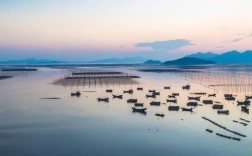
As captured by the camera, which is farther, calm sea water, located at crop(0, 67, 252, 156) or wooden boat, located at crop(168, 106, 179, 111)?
wooden boat, located at crop(168, 106, 179, 111)

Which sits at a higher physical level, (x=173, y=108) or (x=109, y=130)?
(x=173, y=108)

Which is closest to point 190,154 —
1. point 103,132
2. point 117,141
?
point 117,141

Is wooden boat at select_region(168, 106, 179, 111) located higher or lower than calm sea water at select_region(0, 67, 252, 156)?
higher

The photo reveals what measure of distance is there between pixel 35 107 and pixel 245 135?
2508 centimetres

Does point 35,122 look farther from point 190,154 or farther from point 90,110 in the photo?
point 190,154

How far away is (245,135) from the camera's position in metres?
24.5

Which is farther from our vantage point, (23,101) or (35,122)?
(23,101)

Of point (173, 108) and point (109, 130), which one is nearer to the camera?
point (109, 130)

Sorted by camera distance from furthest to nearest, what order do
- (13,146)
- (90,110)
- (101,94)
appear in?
(101,94) → (90,110) → (13,146)

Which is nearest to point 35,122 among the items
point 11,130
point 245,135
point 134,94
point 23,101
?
point 11,130

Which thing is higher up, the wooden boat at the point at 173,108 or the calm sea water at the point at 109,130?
the wooden boat at the point at 173,108

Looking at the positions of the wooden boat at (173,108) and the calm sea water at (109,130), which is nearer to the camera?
the calm sea water at (109,130)

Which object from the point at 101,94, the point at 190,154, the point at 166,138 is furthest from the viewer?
the point at 101,94

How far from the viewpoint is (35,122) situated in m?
29.2
